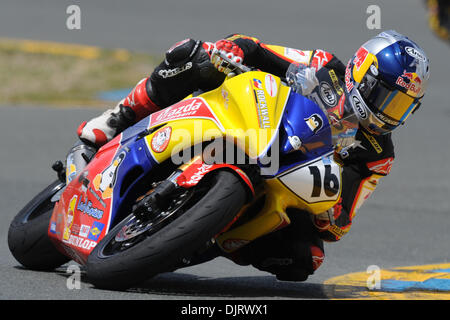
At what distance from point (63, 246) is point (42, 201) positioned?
712mm

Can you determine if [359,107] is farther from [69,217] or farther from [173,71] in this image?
[69,217]

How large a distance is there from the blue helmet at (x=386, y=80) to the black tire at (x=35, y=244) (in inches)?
71.2

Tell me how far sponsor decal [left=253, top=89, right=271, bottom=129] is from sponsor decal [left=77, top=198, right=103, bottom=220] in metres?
0.91

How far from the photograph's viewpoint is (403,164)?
430 inches

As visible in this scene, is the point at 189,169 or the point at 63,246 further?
the point at 63,246

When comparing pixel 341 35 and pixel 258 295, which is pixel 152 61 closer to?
pixel 341 35

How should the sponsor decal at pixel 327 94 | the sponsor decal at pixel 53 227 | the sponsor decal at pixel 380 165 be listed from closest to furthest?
the sponsor decal at pixel 327 94 < the sponsor decal at pixel 53 227 < the sponsor decal at pixel 380 165

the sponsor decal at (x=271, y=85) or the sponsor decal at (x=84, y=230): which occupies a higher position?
the sponsor decal at (x=271, y=85)

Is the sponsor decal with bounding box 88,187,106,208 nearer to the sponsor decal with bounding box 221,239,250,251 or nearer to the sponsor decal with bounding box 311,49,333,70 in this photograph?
the sponsor decal with bounding box 221,239,250,251

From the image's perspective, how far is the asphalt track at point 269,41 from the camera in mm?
5262

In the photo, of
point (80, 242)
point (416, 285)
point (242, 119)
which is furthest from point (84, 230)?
point (416, 285)

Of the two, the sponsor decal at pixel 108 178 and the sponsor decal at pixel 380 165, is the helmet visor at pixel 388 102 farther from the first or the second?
the sponsor decal at pixel 108 178

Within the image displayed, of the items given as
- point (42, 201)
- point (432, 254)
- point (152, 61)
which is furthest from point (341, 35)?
point (42, 201)

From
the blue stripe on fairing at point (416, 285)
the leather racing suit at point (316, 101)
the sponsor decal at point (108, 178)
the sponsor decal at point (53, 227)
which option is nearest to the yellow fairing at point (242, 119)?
the sponsor decal at point (108, 178)
